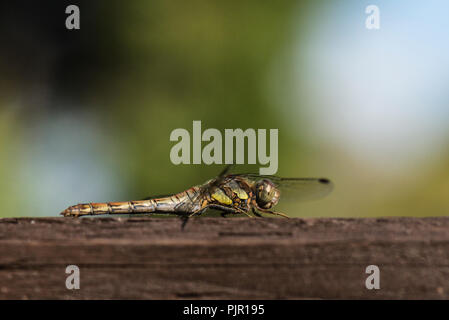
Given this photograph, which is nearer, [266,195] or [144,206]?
[144,206]

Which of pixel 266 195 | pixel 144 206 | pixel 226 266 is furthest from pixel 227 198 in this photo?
A: pixel 226 266

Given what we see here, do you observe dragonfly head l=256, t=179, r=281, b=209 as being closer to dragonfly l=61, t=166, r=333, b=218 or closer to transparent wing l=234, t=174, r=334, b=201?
dragonfly l=61, t=166, r=333, b=218

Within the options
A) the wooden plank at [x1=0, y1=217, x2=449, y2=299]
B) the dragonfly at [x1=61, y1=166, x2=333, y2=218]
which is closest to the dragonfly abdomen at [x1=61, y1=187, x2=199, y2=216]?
the dragonfly at [x1=61, y1=166, x2=333, y2=218]

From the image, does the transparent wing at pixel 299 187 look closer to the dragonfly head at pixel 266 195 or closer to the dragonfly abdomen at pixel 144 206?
the dragonfly head at pixel 266 195

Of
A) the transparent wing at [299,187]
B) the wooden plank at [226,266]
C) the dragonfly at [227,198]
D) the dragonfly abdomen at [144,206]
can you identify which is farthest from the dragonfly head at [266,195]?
the wooden plank at [226,266]

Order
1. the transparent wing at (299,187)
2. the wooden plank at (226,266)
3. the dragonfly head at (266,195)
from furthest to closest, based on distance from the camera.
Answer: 1. the transparent wing at (299,187)
2. the dragonfly head at (266,195)
3. the wooden plank at (226,266)

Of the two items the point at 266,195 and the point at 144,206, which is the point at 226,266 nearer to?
the point at 144,206
